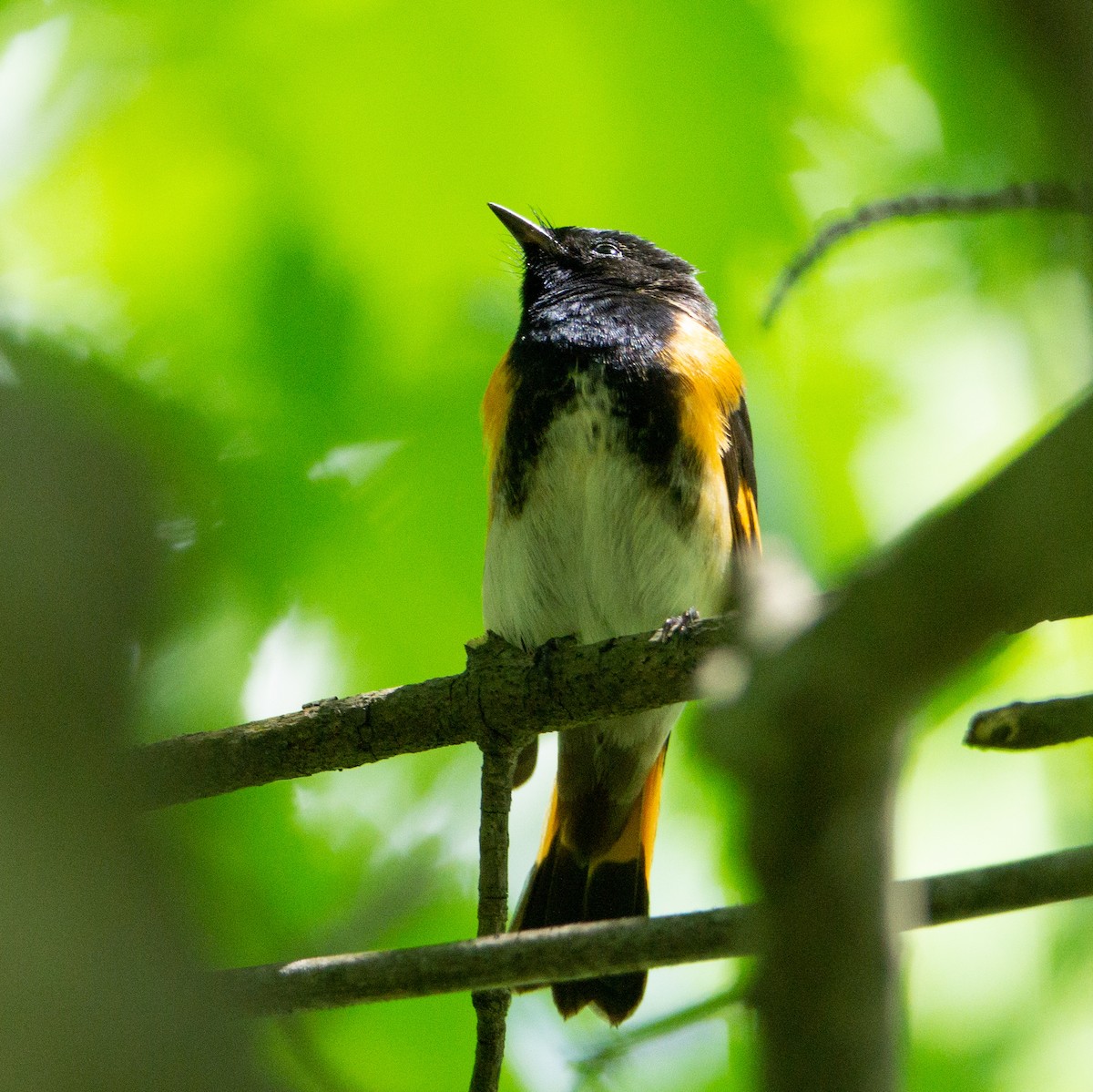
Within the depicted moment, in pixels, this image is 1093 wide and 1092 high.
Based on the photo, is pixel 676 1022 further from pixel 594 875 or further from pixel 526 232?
pixel 526 232

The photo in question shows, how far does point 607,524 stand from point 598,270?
4.96 feet

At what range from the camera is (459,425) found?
16.1 ft

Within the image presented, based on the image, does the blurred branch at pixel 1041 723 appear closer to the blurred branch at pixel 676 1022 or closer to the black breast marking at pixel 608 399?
the blurred branch at pixel 676 1022

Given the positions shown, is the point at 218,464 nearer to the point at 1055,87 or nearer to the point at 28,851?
the point at 28,851

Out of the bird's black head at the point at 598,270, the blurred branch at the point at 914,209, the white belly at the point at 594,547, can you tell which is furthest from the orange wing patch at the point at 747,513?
the blurred branch at the point at 914,209

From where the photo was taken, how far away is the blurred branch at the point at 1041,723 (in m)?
1.68

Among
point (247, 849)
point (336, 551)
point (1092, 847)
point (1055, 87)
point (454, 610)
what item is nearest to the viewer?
point (1055, 87)

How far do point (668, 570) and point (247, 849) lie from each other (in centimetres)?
161

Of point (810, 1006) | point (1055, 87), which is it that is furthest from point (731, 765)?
point (1055, 87)

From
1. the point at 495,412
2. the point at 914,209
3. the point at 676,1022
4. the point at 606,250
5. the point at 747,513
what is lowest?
the point at 676,1022

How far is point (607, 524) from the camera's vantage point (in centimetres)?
416

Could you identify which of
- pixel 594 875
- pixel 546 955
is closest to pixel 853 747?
pixel 546 955

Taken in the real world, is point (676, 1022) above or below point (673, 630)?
below

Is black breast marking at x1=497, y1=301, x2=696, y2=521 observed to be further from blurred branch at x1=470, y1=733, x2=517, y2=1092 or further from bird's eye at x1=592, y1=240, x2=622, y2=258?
blurred branch at x1=470, y1=733, x2=517, y2=1092
